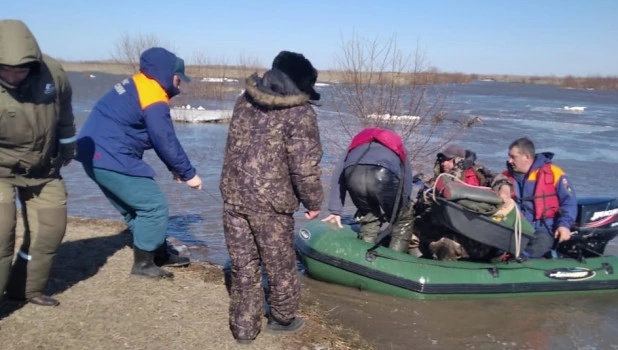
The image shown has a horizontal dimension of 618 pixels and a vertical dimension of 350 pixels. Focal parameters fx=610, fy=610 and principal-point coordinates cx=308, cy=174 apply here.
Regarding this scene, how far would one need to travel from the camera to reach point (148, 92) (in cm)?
453

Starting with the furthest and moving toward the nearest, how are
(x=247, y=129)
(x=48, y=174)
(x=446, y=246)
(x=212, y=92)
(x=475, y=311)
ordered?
(x=212, y=92) → (x=446, y=246) → (x=475, y=311) → (x=48, y=174) → (x=247, y=129)

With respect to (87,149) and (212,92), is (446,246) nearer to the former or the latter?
(87,149)

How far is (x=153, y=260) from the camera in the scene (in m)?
5.20

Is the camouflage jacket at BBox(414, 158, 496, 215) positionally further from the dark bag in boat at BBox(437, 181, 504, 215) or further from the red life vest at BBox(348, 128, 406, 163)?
the red life vest at BBox(348, 128, 406, 163)

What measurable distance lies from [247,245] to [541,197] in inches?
139

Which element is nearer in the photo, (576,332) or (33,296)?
(33,296)

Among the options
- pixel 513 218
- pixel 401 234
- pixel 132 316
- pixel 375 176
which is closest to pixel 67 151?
pixel 132 316

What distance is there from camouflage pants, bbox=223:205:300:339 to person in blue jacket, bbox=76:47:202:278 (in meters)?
1.03

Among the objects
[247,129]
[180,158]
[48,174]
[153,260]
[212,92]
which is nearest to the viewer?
[247,129]

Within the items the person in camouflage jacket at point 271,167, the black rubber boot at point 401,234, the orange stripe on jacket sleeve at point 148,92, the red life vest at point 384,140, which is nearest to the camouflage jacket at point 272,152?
the person in camouflage jacket at point 271,167

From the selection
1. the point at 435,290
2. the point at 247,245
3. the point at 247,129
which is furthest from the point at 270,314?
the point at 435,290

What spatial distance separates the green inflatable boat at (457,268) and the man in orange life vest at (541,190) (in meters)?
0.32

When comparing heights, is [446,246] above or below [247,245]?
below

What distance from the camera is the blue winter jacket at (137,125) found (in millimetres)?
4508
